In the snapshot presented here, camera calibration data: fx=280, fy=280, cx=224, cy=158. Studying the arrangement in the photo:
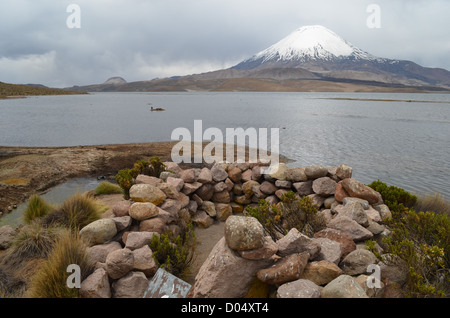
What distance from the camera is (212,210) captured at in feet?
36.0

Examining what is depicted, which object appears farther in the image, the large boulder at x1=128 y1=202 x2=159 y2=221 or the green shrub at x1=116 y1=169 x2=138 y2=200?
the green shrub at x1=116 y1=169 x2=138 y2=200

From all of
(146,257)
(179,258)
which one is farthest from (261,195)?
(146,257)

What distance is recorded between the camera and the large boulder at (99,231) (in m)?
6.77

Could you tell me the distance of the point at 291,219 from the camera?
7.98m

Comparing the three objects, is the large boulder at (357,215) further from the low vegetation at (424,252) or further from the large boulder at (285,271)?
the large boulder at (285,271)

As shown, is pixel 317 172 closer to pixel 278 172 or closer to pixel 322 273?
pixel 278 172

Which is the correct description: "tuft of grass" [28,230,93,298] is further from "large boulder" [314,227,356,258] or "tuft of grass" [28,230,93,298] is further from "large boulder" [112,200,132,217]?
"large boulder" [314,227,356,258]

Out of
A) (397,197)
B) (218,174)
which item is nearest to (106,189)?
(218,174)

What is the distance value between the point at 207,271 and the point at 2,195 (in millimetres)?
12171

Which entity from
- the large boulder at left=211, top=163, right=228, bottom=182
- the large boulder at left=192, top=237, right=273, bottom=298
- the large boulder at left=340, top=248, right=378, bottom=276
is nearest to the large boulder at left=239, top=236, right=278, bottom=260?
the large boulder at left=192, top=237, right=273, bottom=298

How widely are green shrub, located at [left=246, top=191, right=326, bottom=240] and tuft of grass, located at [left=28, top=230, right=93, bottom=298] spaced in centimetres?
437

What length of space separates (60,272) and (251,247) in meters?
3.32

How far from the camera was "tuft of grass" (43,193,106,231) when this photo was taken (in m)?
7.89
